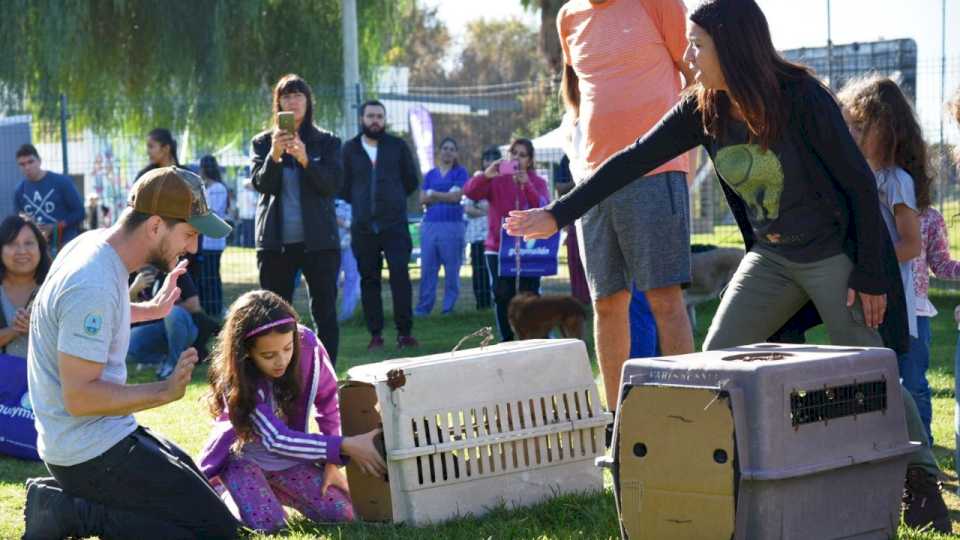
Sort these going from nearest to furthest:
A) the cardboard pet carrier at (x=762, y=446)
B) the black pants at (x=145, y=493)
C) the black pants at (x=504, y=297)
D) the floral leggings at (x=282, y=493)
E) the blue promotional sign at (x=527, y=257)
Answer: the cardboard pet carrier at (x=762, y=446), the black pants at (x=145, y=493), the floral leggings at (x=282, y=493), the blue promotional sign at (x=527, y=257), the black pants at (x=504, y=297)

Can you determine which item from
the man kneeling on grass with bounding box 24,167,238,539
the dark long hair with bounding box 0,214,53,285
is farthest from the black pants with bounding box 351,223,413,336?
the man kneeling on grass with bounding box 24,167,238,539

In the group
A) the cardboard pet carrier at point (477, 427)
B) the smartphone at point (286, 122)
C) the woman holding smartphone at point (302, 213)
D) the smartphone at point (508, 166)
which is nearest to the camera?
the cardboard pet carrier at point (477, 427)

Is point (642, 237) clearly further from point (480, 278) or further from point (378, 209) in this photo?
point (480, 278)

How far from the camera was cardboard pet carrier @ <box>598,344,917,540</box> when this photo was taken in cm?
378

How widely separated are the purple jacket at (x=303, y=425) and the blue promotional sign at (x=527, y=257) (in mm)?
5912

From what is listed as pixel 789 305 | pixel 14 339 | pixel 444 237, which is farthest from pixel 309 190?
pixel 444 237

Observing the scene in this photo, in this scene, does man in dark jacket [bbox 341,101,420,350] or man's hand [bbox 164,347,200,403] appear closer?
man's hand [bbox 164,347,200,403]

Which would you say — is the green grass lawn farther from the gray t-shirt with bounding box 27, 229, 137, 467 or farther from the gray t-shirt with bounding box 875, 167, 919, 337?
the gray t-shirt with bounding box 875, 167, 919, 337

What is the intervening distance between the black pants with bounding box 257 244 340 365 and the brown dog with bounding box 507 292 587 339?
2147 mm

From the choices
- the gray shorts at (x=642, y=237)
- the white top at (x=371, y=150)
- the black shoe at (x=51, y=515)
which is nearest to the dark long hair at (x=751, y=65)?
the gray shorts at (x=642, y=237)

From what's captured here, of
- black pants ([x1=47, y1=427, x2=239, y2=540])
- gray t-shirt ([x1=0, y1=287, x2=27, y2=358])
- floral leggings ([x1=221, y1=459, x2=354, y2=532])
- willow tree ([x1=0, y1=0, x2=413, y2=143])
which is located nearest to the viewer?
black pants ([x1=47, y1=427, x2=239, y2=540])

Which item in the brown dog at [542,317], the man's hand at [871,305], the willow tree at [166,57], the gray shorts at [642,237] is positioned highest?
the willow tree at [166,57]

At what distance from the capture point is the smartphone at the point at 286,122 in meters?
8.21

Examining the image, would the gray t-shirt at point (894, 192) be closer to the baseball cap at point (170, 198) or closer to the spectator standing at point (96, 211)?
the baseball cap at point (170, 198)
